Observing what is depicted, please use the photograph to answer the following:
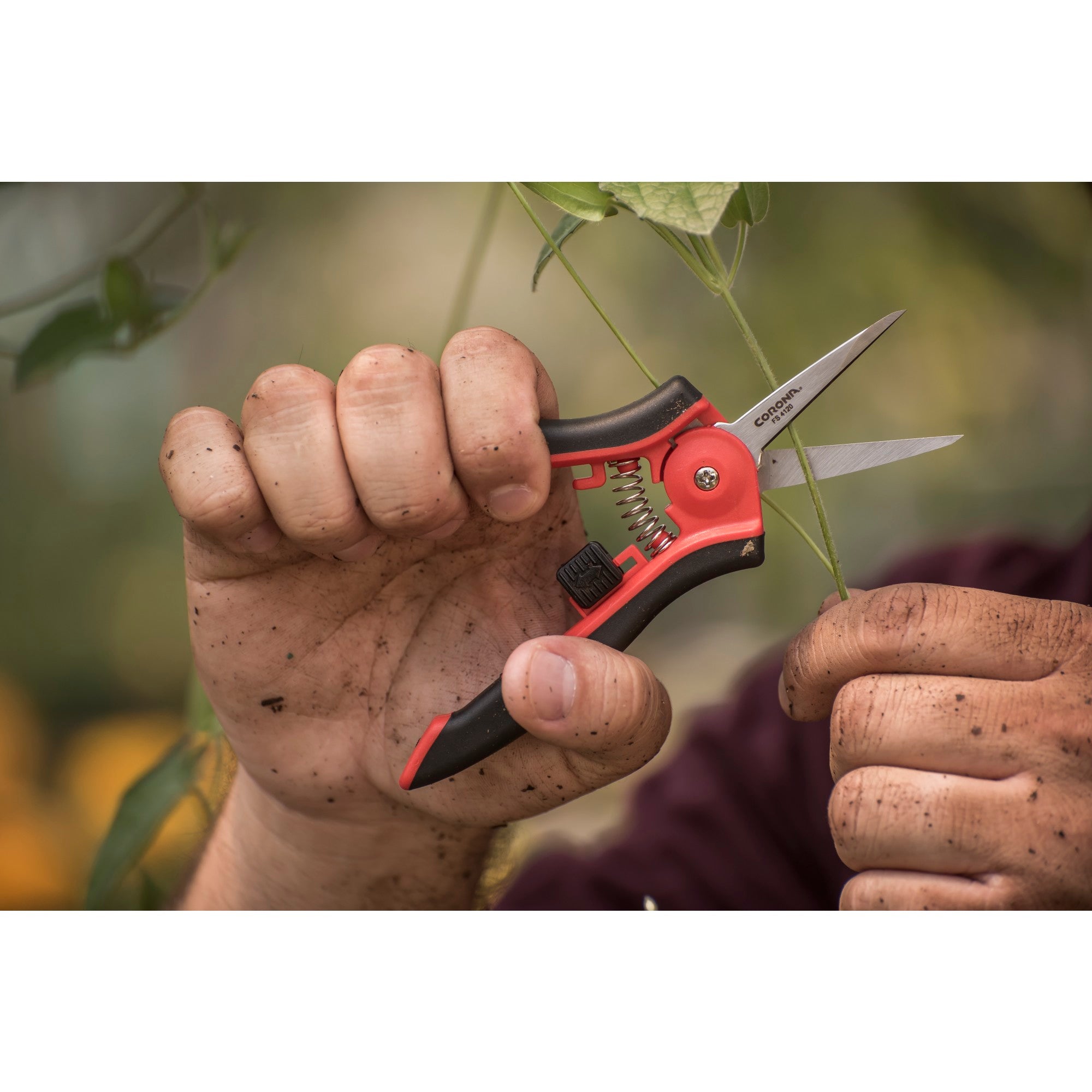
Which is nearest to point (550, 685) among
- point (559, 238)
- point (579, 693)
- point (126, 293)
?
point (579, 693)

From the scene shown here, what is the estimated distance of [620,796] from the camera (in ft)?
3.69

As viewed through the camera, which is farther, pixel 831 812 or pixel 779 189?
pixel 779 189

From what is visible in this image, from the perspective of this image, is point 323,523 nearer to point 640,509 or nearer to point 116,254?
point 640,509

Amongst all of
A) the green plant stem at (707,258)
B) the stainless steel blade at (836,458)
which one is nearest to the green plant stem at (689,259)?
the green plant stem at (707,258)

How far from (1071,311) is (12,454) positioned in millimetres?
1248

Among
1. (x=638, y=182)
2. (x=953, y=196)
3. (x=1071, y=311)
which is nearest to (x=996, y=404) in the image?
(x=1071, y=311)

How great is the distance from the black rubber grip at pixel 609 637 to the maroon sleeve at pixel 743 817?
56cm

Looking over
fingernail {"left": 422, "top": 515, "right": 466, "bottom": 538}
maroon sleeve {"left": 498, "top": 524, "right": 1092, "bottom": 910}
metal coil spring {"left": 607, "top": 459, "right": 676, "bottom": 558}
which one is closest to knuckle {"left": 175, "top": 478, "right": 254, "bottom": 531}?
fingernail {"left": 422, "top": 515, "right": 466, "bottom": 538}

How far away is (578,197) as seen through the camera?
1.87 ft

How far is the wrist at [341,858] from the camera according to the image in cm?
70

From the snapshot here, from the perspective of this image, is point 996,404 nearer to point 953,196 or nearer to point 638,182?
point 953,196

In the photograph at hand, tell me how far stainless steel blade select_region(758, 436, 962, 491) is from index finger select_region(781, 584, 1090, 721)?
0.09 m

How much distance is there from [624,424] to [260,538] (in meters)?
0.26

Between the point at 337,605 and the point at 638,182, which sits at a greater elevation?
the point at 638,182
